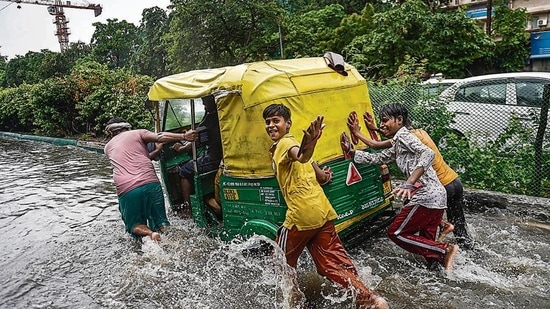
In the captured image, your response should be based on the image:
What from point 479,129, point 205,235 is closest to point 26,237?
point 205,235

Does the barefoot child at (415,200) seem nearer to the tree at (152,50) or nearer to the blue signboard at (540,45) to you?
the blue signboard at (540,45)

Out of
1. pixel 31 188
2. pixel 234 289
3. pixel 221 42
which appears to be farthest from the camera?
pixel 221 42

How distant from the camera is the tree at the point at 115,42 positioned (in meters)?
37.4

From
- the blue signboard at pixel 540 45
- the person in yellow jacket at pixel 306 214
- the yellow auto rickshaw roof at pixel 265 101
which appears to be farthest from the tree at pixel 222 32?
the blue signboard at pixel 540 45

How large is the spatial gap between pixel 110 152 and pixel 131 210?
0.75m

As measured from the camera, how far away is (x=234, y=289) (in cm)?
432

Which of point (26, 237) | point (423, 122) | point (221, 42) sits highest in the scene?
point (221, 42)

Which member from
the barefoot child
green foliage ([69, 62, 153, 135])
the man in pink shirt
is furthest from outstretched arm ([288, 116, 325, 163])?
green foliage ([69, 62, 153, 135])

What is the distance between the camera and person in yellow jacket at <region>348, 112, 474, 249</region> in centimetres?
429

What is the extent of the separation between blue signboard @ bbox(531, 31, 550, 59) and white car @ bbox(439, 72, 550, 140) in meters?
16.4

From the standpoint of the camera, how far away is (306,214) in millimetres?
3398

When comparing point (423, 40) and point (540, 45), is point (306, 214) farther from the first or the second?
point (540, 45)

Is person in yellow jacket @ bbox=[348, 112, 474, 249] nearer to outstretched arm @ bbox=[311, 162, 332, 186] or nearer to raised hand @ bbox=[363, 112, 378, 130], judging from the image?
raised hand @ bbox=[363, 112, 378, 130]

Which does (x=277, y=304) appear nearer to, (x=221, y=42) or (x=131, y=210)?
(x=131, y=210)
